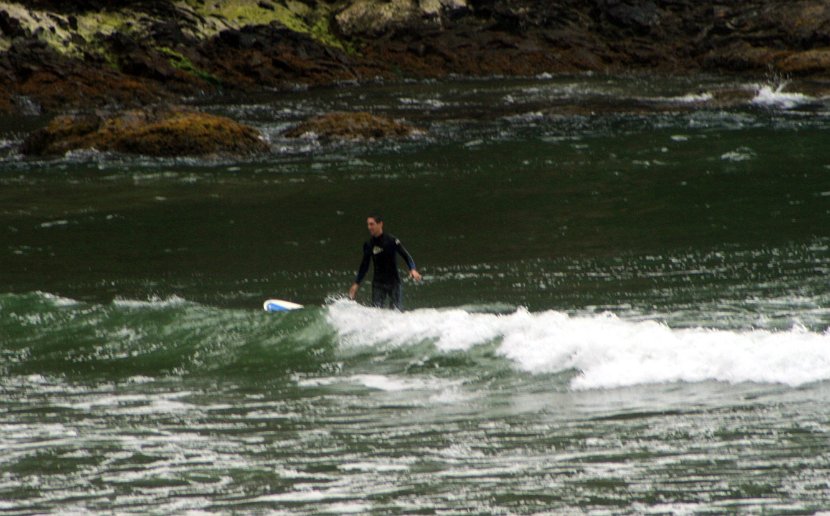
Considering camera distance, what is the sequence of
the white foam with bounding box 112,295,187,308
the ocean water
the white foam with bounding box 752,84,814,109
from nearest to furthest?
the ocean water, the white foam with bounding box 112,295,187,308, the white foam with bounding box 752,84,814,109

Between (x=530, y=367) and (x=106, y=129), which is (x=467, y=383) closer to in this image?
(x=530, y=367)

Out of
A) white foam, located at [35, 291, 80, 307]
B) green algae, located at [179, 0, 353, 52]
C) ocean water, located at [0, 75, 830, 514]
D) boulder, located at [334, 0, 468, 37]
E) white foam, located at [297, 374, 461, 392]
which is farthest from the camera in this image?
boulder, located at [334, 0, 468, 37]

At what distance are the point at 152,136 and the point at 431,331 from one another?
2048 centimetres

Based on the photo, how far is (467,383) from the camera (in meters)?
14.2

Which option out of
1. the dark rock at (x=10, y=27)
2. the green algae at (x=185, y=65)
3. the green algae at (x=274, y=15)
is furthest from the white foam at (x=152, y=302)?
the green algae at (x=274, y=15)

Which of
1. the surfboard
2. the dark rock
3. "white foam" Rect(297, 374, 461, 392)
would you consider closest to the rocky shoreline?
the dark rock

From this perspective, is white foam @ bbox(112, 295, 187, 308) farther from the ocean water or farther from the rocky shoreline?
the rocky shoreline

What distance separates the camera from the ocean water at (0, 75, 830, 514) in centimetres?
1025

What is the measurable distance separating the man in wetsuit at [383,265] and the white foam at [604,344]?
30 cm

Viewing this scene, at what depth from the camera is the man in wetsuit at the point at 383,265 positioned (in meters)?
17.0

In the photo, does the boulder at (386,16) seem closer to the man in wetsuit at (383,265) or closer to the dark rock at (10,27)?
the dark rock at (10,27)

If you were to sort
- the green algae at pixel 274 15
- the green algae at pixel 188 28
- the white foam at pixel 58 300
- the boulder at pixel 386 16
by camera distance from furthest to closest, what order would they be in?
the boulder at pixel 386 16
the green algae at pixel 274 15
the green algae at pixel 188 28
the white foam at pixel 58 300

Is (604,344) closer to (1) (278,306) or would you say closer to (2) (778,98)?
(1) (278,306)

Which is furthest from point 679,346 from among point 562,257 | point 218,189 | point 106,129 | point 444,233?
point 106,129
